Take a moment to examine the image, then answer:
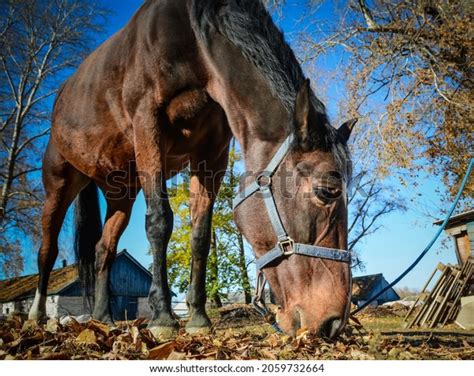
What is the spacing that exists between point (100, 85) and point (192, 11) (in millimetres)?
1064

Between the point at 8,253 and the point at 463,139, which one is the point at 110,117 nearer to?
the point at 8,253

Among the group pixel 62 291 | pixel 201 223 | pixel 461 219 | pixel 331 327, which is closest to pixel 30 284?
pixel 62 291

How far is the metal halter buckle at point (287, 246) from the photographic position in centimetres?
194

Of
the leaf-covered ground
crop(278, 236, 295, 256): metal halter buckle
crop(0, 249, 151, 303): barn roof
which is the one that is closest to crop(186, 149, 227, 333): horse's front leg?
the leaf-covered ground

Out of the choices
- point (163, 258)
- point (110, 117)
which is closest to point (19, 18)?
point (110, 117)

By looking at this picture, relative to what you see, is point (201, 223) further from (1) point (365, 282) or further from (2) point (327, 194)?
(1) point (365, 282)

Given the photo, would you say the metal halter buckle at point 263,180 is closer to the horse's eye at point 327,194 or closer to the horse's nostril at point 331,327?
the horse's eye at point 327,194

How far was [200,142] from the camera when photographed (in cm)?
301

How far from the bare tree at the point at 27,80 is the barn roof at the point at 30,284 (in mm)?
223

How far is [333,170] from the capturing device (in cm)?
194

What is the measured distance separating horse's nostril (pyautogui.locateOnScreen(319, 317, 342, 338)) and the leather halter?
0.84 feet

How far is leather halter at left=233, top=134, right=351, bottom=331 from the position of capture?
73.0 inches

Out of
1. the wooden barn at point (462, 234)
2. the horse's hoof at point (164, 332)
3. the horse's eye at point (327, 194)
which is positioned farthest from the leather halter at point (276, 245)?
the wooden barn at point (462, 234)

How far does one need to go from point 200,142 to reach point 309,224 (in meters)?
1.34
